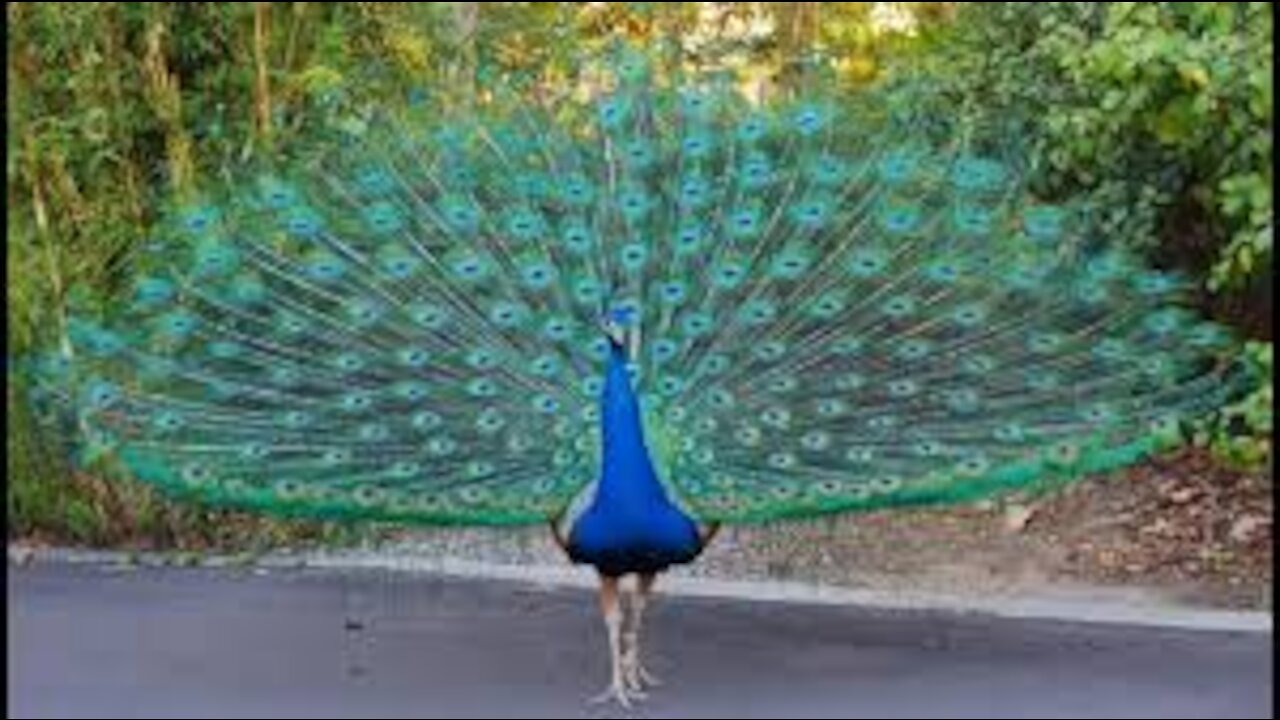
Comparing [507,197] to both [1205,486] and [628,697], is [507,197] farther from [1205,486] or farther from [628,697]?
[1205,486]

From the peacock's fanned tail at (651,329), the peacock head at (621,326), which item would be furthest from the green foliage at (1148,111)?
the peacock head at (621,326)

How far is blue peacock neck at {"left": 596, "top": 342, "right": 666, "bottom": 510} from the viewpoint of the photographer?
5.95 m

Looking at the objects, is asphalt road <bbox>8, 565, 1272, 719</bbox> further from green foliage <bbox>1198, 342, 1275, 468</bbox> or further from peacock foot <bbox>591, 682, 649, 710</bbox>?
green foliage <bbox>1198, 342, 1275, 468</bbox>

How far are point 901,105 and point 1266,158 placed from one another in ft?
4.84

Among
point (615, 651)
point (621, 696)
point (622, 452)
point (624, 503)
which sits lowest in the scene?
point (621, 696)

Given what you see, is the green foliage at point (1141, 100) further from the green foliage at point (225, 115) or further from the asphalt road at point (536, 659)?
the asphalt road at point (536, 659)

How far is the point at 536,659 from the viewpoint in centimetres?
671

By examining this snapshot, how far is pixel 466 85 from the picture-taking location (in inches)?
323

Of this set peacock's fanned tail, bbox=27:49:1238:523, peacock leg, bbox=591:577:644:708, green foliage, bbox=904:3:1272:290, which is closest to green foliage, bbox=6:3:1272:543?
green foliage, bbox=904:3:1272:290

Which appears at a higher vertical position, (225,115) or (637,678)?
(225,115)

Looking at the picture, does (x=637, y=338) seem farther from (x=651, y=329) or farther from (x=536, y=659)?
(x=536, y=659)

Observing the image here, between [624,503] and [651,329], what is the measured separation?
74 centimetres

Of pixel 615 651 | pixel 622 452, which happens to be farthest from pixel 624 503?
pixel 615 651

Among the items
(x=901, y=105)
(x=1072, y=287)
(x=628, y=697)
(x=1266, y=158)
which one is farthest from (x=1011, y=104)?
(x=628, y=697)
